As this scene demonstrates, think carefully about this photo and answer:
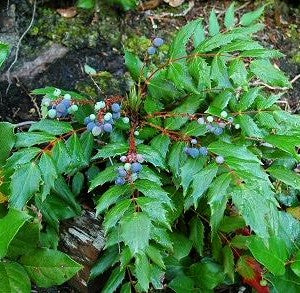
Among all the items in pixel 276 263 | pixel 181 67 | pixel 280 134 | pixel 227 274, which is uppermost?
pixel 181 67

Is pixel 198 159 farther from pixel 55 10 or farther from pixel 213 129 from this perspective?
pixel 55 10

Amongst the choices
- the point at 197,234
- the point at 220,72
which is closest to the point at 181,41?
the point at 220,72

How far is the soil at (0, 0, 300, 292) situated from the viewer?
257 centimetres

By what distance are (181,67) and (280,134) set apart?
45cm

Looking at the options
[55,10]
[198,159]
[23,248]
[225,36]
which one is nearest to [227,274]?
[198,159]

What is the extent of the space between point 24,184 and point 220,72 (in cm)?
77

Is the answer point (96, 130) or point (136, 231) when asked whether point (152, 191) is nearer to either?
point (136, 231)

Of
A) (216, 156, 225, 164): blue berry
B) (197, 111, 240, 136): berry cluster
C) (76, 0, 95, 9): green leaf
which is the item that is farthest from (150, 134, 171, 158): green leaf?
(76, 0, 95, 9): green leaf

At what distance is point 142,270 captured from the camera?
1.78 m

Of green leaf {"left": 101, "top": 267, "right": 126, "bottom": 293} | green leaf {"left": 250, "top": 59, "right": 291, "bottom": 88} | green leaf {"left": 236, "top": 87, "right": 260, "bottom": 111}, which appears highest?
green leaf {"left": 250, "top": 59, "right": 291, "bottom": 88}

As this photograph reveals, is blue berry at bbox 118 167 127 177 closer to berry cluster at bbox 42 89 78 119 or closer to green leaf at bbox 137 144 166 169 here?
green leaf at bbox 137 144 166 169

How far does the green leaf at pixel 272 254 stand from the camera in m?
1.90

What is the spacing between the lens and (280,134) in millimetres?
1958

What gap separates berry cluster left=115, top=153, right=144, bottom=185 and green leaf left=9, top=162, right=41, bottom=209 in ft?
0.89
